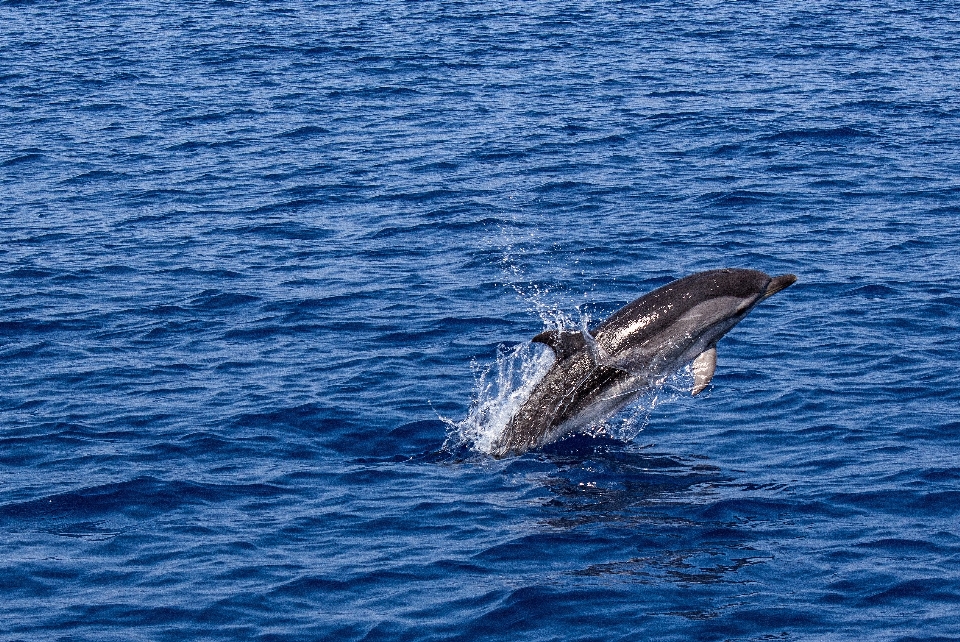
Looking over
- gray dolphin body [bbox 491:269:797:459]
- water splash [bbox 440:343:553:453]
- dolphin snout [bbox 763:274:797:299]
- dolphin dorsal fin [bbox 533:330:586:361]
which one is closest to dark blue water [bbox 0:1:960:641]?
water splash [bbox 440:343:553:453]

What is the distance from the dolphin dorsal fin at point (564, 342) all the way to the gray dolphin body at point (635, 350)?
0.01m

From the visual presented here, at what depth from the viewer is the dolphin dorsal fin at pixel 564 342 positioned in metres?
16.2

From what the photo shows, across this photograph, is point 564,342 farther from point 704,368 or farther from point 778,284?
point 778,284

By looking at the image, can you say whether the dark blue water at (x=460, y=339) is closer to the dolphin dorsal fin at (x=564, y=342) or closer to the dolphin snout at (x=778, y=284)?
the dolphin dorsal fin at (x=564, y=342)

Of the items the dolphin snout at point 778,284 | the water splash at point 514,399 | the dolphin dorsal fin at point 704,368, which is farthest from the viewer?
the water splash at point 514,399

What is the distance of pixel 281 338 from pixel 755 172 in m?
12.2

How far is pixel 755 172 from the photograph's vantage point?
A: 2900 cm

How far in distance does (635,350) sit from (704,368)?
3.27ft

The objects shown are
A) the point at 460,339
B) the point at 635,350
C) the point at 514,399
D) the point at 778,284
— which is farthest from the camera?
the point at 460,339

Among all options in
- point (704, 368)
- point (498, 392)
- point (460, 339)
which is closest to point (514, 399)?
point (498, 392)

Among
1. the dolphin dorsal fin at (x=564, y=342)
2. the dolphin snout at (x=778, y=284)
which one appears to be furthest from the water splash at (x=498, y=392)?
the dolphin snout at (x=778, y=284)

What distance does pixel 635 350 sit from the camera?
16.3m

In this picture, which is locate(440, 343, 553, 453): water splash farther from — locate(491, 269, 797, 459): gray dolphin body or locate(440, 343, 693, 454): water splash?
locate(491, 269, 797, 459): gray dolphin body

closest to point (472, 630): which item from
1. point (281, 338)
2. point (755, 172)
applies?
point (281, 338)
